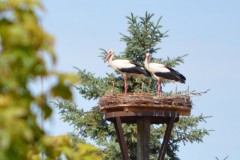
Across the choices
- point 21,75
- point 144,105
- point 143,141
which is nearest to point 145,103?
point 144,105

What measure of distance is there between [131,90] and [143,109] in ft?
14.1

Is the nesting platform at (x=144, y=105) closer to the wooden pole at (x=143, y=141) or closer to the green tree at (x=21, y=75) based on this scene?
the wooden pole at (x=143, y=141)

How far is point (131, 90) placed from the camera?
17.4 m

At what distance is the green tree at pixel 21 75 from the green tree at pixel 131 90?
47.9 ft

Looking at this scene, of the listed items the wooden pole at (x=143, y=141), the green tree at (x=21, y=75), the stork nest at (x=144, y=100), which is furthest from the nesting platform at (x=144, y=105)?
the green tree at (x=21, y=75)

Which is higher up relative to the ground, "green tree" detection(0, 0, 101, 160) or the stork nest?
"green tree" detection(0, 0, 101, 160)

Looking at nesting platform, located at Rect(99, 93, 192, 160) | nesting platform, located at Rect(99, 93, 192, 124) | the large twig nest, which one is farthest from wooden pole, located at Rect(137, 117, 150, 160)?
the large twig nest

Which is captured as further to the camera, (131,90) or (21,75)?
(131,90)

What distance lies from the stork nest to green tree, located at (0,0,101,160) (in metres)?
10.4

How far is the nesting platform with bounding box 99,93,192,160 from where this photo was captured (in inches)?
515

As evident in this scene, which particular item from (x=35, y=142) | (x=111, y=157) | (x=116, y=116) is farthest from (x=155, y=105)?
(x=35, y=142)

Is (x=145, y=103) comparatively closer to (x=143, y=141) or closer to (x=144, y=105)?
(x=144, y=105)

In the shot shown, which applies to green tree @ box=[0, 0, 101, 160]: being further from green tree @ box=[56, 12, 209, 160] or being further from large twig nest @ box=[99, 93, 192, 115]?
green tree @ box=[56, 12, 209, 160]

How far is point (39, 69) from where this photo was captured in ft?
7.77
